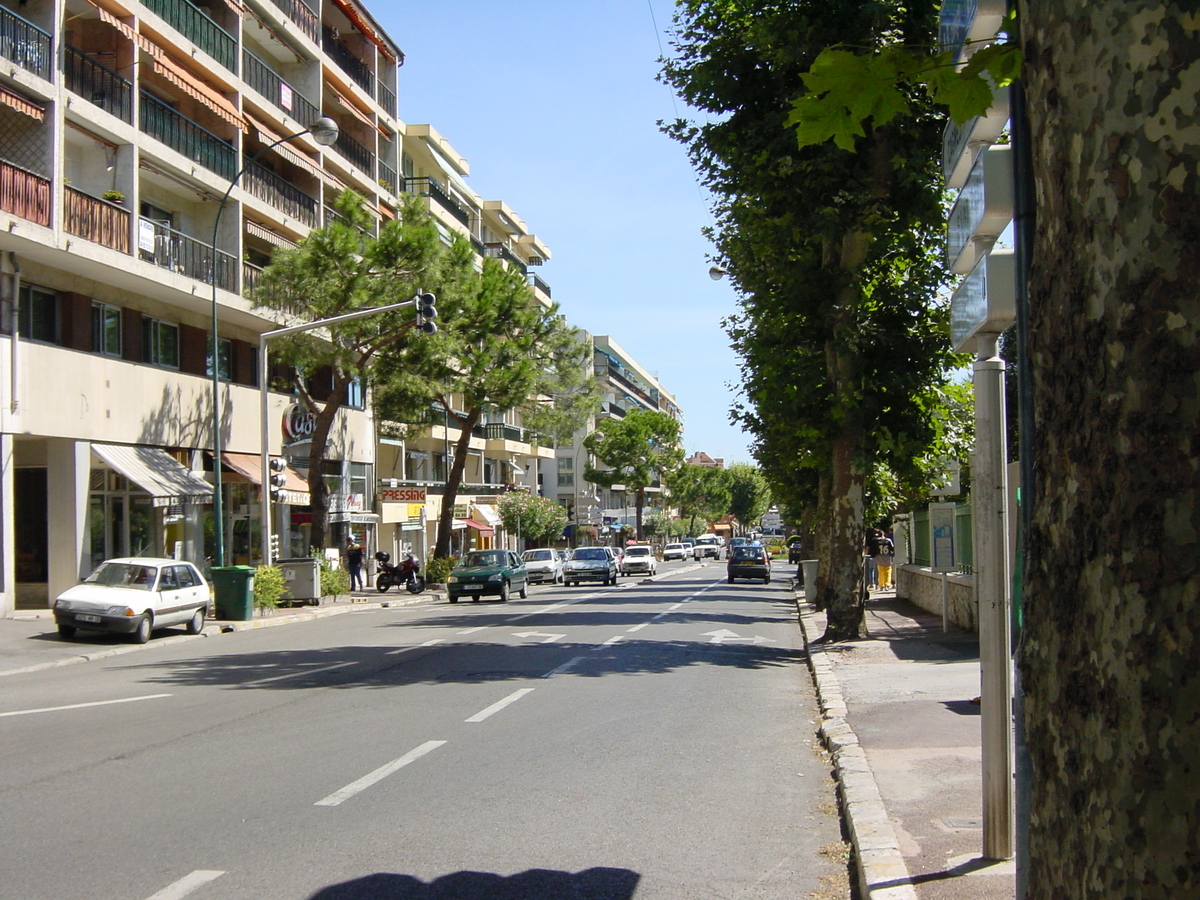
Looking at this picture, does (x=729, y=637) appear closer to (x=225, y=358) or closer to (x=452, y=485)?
(x=225, y=358)

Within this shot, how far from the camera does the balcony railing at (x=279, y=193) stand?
3385 centimetres

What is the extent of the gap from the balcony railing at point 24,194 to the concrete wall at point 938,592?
61.8ft

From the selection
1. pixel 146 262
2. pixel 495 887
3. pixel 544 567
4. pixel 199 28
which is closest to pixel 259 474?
pixel 146 262

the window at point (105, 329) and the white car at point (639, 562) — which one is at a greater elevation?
the window at point (105, 329)

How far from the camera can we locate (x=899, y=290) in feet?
63.2

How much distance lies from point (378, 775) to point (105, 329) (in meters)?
21.7

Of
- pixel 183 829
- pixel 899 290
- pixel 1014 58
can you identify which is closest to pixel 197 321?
pixel 899 290

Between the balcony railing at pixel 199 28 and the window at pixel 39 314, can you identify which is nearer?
the window at pixel 39 314

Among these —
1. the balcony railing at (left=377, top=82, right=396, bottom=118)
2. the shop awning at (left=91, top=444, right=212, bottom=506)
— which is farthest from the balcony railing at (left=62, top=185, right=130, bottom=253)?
the balcony railing at (left=377, top=82, right=396, bottom=118)

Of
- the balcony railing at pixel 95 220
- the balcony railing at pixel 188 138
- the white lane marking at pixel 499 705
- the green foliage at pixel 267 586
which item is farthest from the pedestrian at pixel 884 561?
the white lane marking at pixel 499 705

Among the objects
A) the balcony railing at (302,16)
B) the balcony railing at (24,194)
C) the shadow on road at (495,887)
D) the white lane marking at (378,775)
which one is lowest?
the white lane marking at (378,775)

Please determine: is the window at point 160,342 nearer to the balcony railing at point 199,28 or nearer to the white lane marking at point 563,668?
the balcony railing at point 199,28

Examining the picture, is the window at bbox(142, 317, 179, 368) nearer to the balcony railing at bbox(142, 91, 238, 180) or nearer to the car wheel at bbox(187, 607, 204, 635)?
the balcony railing at bbox(142, 91, 238, 180)

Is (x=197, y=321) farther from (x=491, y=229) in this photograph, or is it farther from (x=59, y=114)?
(x=491, y=229)
